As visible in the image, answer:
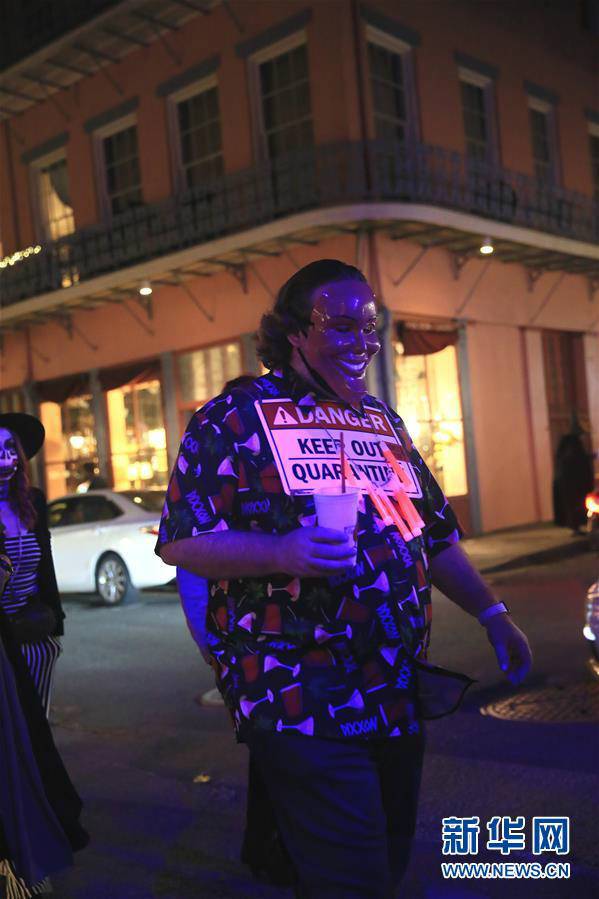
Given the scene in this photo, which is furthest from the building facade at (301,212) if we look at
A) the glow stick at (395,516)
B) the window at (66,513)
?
the glow stick at (395,516)

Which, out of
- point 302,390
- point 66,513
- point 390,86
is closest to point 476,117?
point 390,86

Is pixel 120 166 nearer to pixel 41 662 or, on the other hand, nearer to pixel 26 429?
pixel 26 429

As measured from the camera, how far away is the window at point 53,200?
20.4 meters

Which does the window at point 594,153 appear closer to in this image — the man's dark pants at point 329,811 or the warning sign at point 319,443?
the warning sign at point 319,443

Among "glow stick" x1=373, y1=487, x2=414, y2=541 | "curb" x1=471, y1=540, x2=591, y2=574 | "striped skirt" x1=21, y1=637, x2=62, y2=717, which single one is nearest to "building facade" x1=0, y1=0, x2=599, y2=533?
"curb" x1=471, y1=540, x2=591, y2=574

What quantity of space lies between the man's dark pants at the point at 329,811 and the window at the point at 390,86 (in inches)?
574

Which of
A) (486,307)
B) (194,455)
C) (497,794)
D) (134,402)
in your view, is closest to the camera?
(194,455)

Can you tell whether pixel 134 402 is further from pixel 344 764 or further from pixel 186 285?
pixel 344 764

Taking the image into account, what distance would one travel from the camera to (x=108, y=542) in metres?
12.8

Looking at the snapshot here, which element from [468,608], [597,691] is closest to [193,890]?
[468,608]

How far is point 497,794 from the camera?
462cm

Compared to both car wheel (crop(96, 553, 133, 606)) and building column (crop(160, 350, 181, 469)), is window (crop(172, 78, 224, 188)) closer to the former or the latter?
building column (crop(160, 350, 181, 469))

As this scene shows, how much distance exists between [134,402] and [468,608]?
17.3 metres

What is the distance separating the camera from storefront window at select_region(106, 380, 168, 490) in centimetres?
1903
